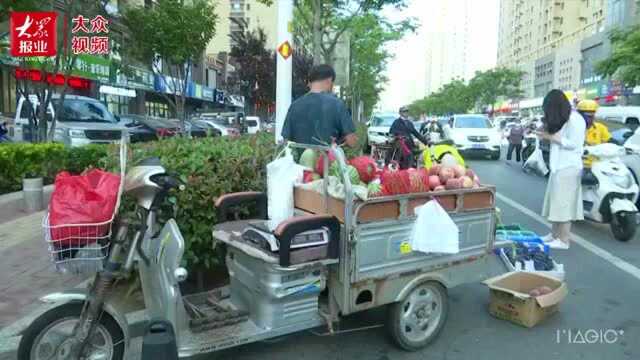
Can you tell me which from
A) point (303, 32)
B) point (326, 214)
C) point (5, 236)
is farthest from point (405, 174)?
point (303, 32)

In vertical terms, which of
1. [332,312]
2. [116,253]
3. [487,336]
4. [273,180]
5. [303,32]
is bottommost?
[487,336]

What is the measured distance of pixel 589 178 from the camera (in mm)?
7375

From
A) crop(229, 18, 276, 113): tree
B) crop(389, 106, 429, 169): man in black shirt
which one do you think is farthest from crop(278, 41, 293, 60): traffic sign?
crop(229, 18, 276, 113): tree

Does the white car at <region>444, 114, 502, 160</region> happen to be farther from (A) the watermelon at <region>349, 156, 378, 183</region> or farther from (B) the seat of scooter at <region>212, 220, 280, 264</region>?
(B) the seat of scooter at <region>212, 220, 280, 264</region>

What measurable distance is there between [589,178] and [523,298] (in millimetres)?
3873

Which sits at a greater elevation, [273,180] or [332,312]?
[273,180]

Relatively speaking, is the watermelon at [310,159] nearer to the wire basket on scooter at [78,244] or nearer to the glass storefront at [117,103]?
the wire basket on scooter at [78,244]

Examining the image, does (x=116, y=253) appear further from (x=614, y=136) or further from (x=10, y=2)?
(x=614, y=136)

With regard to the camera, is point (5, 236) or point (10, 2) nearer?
point (5, 236)

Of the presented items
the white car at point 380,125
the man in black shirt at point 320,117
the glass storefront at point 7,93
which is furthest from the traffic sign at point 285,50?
the glass storefront at point 7,93

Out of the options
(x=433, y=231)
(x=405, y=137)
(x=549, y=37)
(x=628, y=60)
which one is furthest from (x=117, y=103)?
(x=549, y=37)

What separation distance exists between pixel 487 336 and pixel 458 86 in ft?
317

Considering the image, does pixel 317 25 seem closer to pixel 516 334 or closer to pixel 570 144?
pixel 570 144

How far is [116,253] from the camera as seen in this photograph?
9.71 ft
